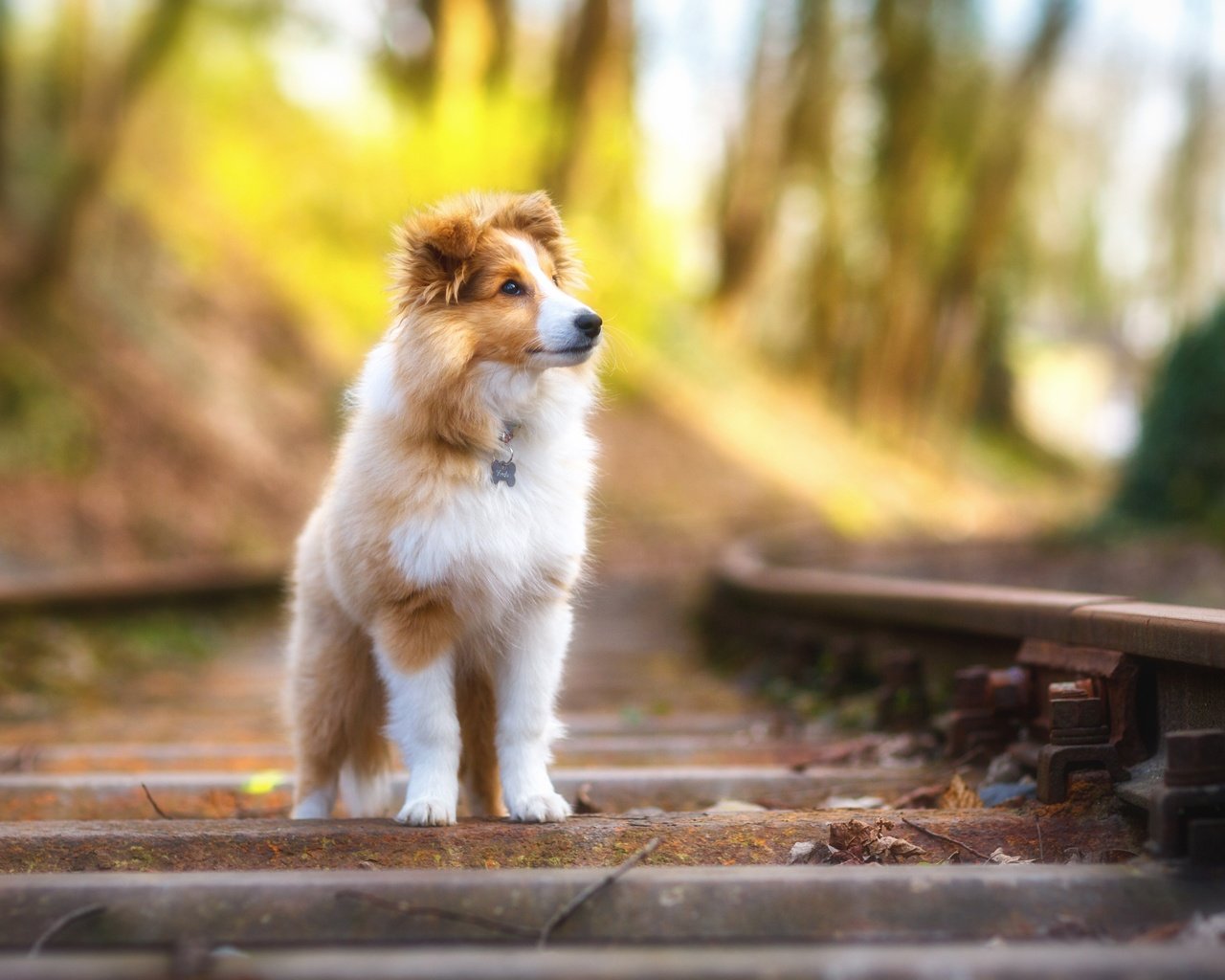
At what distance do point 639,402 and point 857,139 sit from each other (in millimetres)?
11221

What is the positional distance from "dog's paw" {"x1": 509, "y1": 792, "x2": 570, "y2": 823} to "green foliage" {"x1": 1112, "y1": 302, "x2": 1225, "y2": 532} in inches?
321

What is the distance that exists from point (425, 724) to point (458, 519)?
0.50 m

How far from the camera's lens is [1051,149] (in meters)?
29.0

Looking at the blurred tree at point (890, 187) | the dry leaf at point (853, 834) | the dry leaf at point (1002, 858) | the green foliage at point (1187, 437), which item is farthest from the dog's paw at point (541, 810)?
the blurred tree at point (890, 187)

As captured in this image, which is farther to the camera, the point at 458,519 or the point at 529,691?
the point at 529,691

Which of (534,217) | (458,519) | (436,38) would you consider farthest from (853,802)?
(436,38)

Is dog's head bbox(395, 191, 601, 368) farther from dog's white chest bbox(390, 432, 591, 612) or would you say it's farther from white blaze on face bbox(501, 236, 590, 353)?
dog's white chest bbox(390, 432, 591, 612)

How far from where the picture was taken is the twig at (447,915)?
98.9 inches

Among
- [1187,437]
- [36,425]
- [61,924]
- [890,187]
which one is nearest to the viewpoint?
[61,924]

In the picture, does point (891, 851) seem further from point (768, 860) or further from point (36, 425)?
point (36, 425)

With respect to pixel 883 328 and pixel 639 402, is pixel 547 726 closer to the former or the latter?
pixel 639 402

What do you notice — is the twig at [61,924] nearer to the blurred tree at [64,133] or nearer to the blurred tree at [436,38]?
the blurred tree at [64,133]

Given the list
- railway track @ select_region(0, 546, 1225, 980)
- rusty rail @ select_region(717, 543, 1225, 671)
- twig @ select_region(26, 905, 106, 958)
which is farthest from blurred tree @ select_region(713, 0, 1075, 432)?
twig @ select_region(26, 905, 106, 958)

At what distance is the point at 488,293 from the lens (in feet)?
12.1
